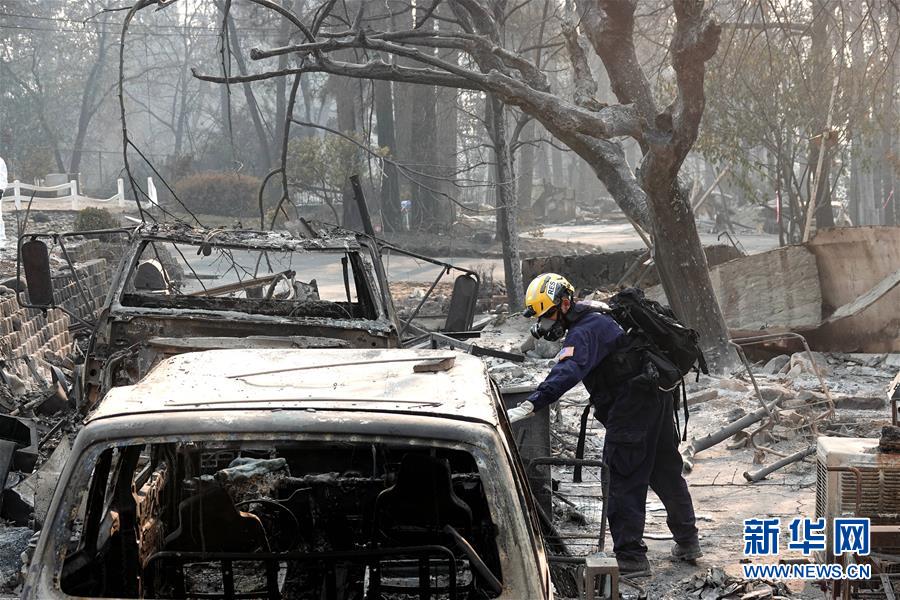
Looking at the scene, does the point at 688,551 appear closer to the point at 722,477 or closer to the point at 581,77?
the point at 722,477

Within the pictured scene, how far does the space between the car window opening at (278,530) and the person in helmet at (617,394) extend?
1.52m

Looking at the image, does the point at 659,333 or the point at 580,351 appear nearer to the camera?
the point at 580,351

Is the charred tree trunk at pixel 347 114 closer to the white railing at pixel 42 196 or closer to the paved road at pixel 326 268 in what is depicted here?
the paved road at pixel 326 268

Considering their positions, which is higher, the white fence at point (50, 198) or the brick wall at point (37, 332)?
the white fence at point (50, 198)

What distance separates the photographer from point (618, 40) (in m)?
11.8

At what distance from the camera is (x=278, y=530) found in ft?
13.4

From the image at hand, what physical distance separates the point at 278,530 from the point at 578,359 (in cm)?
210

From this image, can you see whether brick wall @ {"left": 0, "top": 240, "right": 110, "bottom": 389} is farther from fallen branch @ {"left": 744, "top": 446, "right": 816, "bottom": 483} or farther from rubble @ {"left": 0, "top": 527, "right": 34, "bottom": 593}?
fallen branch @ {"left": 744, "top": 446, "right": 816, "bottom": 483}

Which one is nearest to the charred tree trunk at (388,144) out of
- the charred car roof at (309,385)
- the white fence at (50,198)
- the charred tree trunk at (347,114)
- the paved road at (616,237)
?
the charred tree trunk at (347,114)

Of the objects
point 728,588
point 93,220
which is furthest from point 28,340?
point 93,220

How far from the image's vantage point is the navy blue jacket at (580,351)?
540 centimetres

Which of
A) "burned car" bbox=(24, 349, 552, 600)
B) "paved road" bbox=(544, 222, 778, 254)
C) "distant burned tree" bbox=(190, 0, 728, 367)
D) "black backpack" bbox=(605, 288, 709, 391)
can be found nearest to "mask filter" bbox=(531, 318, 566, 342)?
"black backpack" bbox=(605, 288, 709, 391)

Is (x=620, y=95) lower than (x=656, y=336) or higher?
higher

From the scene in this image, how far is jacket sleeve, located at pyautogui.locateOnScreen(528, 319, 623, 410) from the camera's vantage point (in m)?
5.40
